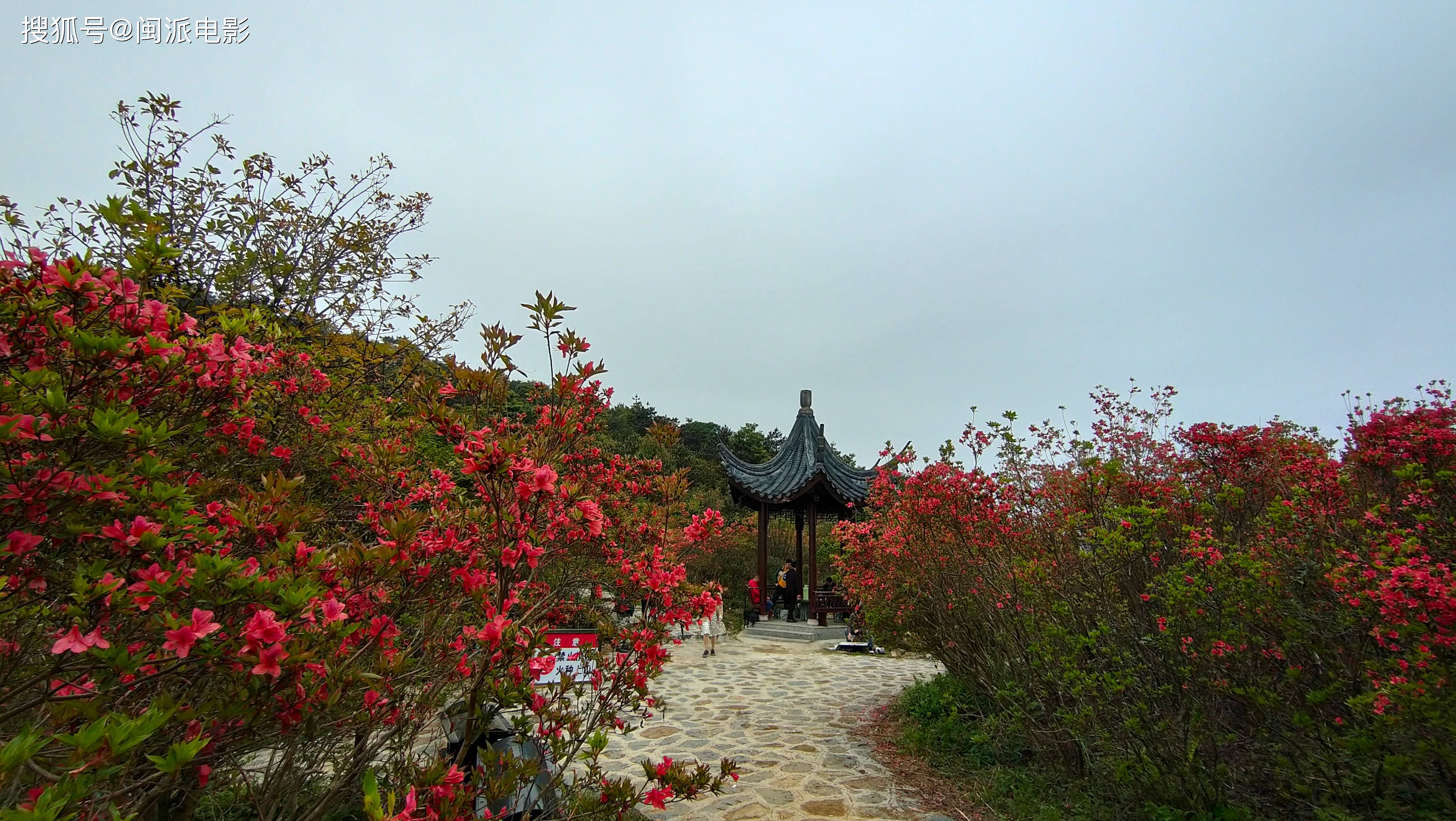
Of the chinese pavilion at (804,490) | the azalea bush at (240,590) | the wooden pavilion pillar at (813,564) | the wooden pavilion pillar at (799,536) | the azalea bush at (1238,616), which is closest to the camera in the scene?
the azalea bush at (240,590)

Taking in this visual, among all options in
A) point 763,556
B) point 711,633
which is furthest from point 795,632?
point 711,633

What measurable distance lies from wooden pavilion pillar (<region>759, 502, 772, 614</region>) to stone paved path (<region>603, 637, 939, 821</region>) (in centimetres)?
299

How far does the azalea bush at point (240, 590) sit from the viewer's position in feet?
4.08

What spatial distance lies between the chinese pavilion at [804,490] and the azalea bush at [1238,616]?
784 cm

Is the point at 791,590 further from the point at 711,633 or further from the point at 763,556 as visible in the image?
the point at 711,633

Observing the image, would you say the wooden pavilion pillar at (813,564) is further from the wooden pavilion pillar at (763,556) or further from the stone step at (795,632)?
the wooden pavilion pillar at (763,556)

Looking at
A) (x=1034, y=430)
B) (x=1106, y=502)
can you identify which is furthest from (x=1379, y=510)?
(x=1034, y=430)

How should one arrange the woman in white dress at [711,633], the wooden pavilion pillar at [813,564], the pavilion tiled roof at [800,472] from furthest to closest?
the pavilion tiled roof at [800,472]
the wooden pavilion pillar at [813,564]
the woman in white dress at [711,633]

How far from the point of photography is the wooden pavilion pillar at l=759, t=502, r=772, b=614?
522 inches

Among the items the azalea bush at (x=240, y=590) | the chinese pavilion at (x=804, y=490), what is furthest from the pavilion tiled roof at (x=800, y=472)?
the azalea bush at (x=240, y=590)

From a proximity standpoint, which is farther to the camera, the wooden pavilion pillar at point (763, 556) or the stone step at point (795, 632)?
the wooden pavilion pillar at point (763, 556)

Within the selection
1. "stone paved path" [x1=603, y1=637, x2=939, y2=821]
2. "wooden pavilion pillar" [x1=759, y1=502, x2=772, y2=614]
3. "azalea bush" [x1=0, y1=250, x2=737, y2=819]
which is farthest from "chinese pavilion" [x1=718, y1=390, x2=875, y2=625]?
"azalea bush" [x1=0, y1=250, x2=737, y2=819]

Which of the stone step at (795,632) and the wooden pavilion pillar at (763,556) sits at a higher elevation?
the wooden pavilion pillar at (763,556)

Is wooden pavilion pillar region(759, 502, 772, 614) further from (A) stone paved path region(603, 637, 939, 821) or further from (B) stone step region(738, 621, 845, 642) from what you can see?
(A) stone paved path region(603, 637, 939, 821)
